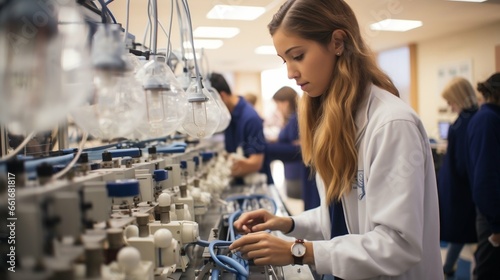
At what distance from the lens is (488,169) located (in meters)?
2.08

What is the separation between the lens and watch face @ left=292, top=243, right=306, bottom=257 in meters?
0.94

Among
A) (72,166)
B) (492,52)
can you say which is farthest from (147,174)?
Result: (492,52)

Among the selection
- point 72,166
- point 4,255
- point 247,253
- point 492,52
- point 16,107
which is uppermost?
point 492,52

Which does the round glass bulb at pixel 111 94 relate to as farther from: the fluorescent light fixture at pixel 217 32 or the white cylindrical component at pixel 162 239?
the fluorescent light fixture at pixel 217 32

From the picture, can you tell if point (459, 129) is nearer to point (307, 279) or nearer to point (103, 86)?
point (307, 279)

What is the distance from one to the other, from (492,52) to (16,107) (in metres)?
5.38

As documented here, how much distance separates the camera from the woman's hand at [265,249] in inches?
36.8

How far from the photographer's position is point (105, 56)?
1.91 ft

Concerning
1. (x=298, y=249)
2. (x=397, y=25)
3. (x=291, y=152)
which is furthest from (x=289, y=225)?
(x=397, y=25)

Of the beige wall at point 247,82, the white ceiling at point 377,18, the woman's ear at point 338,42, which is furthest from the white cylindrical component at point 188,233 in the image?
the beige wall at point 247,82

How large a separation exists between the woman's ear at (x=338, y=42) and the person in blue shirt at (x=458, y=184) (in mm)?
1925

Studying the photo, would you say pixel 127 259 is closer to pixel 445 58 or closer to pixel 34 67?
pixel 34 67

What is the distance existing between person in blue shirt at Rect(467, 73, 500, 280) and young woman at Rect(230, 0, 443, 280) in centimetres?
134

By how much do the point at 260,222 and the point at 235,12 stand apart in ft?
9.51
